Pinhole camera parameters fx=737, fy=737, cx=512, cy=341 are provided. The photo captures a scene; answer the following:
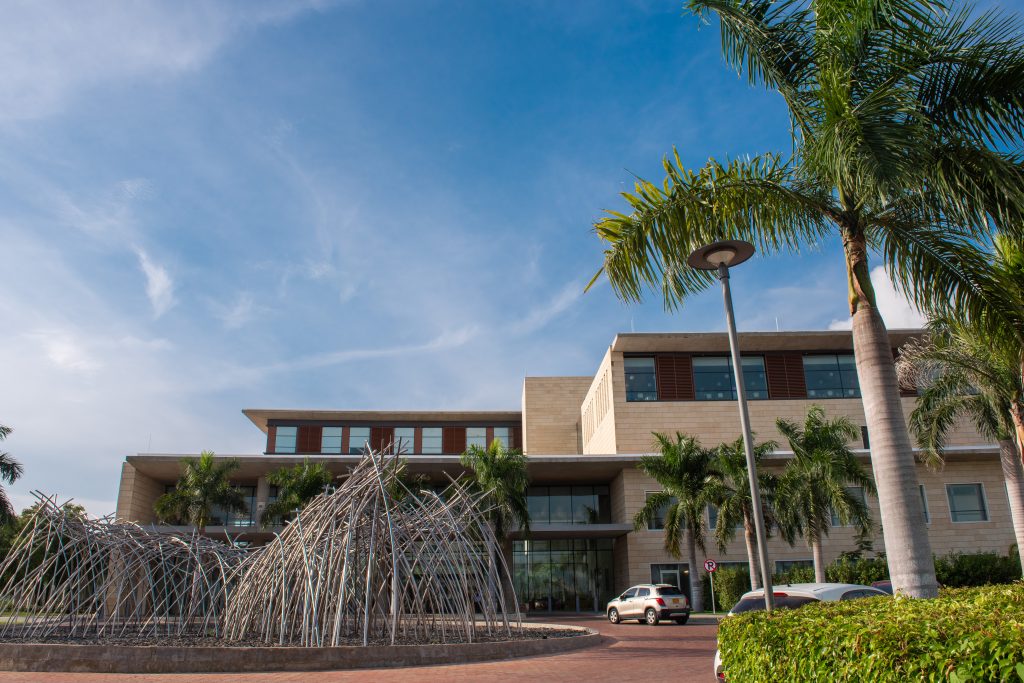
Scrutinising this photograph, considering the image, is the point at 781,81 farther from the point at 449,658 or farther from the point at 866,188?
the point at 449,658

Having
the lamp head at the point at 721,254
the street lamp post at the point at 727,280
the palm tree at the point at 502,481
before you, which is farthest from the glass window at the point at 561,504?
the lamp head at the point at 721,254

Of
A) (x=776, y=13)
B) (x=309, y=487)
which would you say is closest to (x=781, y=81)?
(x=776, y=13)

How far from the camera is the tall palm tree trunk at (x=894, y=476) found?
7.88m

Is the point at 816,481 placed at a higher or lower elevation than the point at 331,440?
lower

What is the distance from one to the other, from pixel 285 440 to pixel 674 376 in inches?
1223

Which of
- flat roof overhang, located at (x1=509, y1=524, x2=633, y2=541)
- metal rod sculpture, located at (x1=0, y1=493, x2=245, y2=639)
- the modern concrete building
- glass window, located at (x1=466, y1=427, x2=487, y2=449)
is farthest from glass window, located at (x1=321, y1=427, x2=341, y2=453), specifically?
metal rod sculpture, located at (x1=0, y1=493, x2=245, y2=639)

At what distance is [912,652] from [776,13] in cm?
856

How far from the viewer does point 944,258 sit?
991 centimetres

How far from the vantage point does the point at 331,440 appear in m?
59.2

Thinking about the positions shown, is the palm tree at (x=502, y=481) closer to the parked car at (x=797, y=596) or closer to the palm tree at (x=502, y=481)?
the palm tree at (x=502, y=481)

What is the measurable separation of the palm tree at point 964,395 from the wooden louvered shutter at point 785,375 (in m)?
20.9

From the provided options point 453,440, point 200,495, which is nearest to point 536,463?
point 200,495

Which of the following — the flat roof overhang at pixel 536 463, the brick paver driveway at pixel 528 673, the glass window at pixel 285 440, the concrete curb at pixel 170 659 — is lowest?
the brick paver driveway at pixel 528 673

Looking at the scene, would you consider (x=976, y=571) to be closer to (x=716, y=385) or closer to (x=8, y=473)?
(x=716, y=385)
